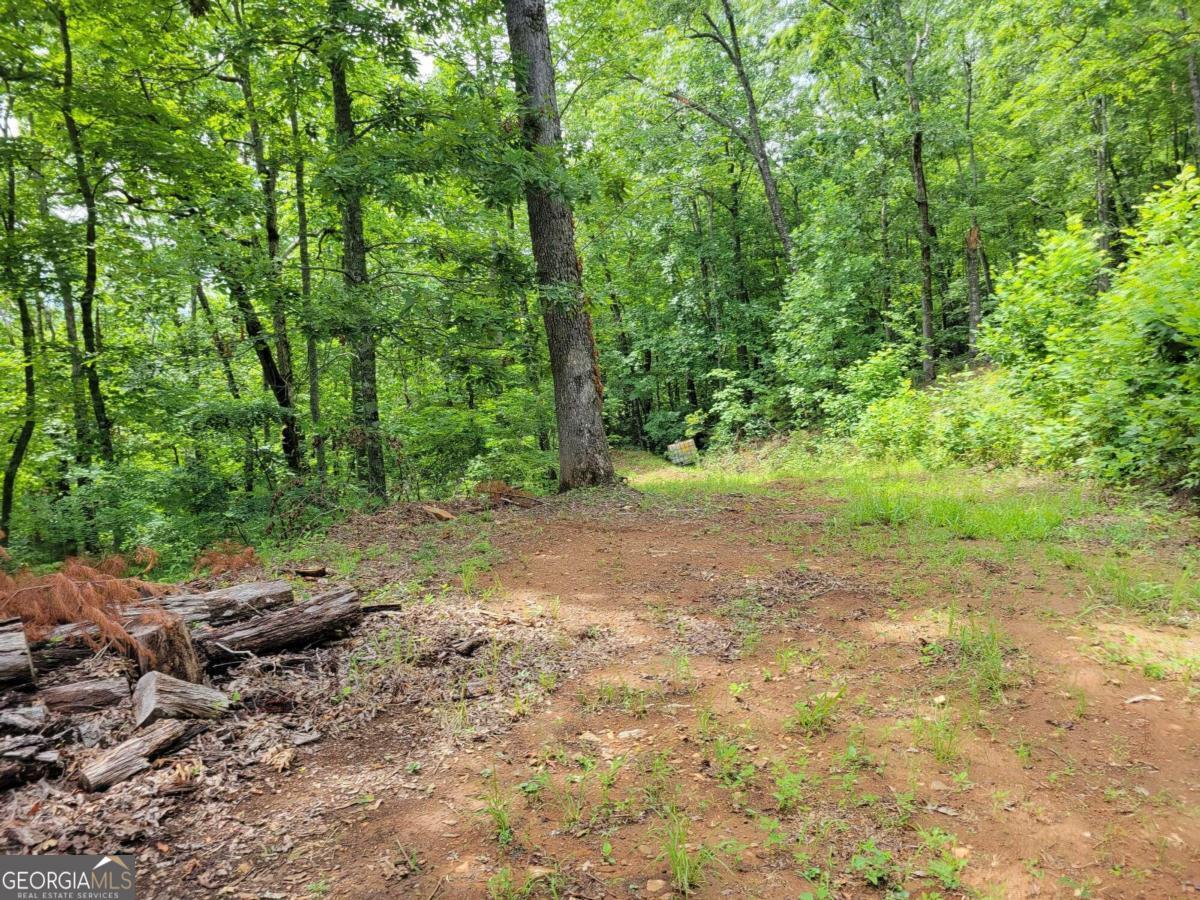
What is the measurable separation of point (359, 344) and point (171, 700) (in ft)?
20.2

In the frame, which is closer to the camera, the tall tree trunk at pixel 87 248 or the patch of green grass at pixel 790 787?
the patch of green grass at pixel 790 787

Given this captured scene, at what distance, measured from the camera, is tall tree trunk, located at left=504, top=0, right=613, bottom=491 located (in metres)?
7.52

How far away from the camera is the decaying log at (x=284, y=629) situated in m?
3.21

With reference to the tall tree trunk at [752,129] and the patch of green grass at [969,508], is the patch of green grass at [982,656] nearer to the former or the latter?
the patch of green grass at [969,508]

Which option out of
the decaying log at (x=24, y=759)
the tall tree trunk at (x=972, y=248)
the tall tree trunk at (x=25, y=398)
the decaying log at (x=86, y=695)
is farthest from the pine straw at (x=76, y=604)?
the tall tree trunk at (x=972, y=248)

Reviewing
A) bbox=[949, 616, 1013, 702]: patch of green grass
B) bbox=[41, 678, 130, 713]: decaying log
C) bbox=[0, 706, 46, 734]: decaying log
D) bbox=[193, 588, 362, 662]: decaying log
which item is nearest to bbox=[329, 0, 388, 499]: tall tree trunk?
bbox=[193, 588, 362, 662]: decaying log

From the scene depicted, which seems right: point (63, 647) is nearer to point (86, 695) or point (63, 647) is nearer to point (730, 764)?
point (86, 695)

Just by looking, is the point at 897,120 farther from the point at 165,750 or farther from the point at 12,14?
the point at 165,750

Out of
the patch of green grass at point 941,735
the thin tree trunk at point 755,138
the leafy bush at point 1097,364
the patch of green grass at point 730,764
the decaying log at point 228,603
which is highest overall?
the thin tree trunk at point 755,138

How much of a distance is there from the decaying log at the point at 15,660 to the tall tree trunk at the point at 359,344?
5459 mm

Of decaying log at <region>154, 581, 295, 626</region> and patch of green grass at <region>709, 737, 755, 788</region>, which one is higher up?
decaying log at <region>154, 581, 295, 626</region>

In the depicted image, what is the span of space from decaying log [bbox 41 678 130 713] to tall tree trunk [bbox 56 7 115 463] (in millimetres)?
7928

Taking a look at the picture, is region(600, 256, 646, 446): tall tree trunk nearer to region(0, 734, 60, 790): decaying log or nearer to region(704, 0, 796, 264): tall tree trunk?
region(704, 0, 796, 264): tall tree trunk

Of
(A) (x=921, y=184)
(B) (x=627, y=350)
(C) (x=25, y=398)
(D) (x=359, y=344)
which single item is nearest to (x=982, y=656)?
(D) (x=359, y=344)
